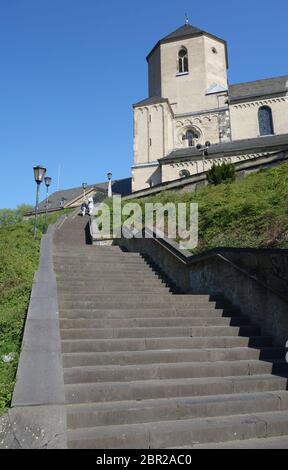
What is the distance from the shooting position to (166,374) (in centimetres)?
515

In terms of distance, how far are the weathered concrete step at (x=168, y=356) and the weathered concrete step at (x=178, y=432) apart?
4.13ft

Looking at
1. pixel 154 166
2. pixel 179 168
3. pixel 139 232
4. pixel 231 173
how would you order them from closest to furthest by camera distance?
1. pixel 139 232
2. pixel 231 173
3. pixel 179 168
4. pixel 154 166

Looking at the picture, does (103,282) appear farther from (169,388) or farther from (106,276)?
(169,388)

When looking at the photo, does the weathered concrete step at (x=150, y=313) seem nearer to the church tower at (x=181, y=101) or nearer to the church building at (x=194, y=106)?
the church building at (x=194, y=106)

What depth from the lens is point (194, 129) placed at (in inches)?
1684

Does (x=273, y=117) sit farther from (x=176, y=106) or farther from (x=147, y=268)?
(x=147, y=268)

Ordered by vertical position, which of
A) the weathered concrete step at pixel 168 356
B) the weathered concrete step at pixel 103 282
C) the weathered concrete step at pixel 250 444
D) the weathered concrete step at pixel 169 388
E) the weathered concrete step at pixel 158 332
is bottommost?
the weathered concrete step at pixel 250 444

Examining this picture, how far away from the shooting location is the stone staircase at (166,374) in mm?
4027

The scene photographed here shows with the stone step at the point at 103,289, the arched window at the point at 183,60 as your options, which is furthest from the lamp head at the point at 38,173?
the arched window at the point at 183,60

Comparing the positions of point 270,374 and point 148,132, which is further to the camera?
point 148,132

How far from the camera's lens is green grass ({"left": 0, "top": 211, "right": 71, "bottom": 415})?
4490 mm

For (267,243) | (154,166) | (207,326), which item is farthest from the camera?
(154,166)

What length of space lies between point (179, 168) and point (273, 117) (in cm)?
1235
